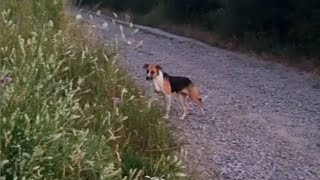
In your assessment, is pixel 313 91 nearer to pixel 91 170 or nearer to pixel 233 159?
pixel 233 159

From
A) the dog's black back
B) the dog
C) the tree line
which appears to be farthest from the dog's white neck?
the tree line

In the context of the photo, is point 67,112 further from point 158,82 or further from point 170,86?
point 170,86

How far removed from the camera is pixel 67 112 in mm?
5055

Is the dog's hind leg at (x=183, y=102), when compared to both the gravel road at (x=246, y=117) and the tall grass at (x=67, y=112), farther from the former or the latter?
the tall grass at (x=67, y=112)

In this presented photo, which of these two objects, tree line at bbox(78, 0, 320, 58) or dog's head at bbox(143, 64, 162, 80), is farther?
tree line at bbox(78, 0, 320, 58)

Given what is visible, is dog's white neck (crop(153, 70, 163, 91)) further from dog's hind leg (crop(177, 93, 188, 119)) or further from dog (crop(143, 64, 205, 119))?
dog's hind leg (crop(177, 93, 188, 119))

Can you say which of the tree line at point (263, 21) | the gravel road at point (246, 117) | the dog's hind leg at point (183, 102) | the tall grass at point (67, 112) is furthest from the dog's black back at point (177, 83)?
the tree line at point (263, 21)

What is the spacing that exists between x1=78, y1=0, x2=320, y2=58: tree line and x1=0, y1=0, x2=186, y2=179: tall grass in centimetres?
945

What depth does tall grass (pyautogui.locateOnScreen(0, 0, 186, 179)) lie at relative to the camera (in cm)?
451

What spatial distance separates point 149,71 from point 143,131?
3.07m

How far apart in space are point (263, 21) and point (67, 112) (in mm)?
16332

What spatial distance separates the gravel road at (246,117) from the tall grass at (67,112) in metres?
0.83

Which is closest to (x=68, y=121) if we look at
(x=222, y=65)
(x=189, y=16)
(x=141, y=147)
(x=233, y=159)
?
(x=141, y=147)

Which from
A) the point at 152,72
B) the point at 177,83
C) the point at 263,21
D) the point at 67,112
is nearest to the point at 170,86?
the point at 177,83
